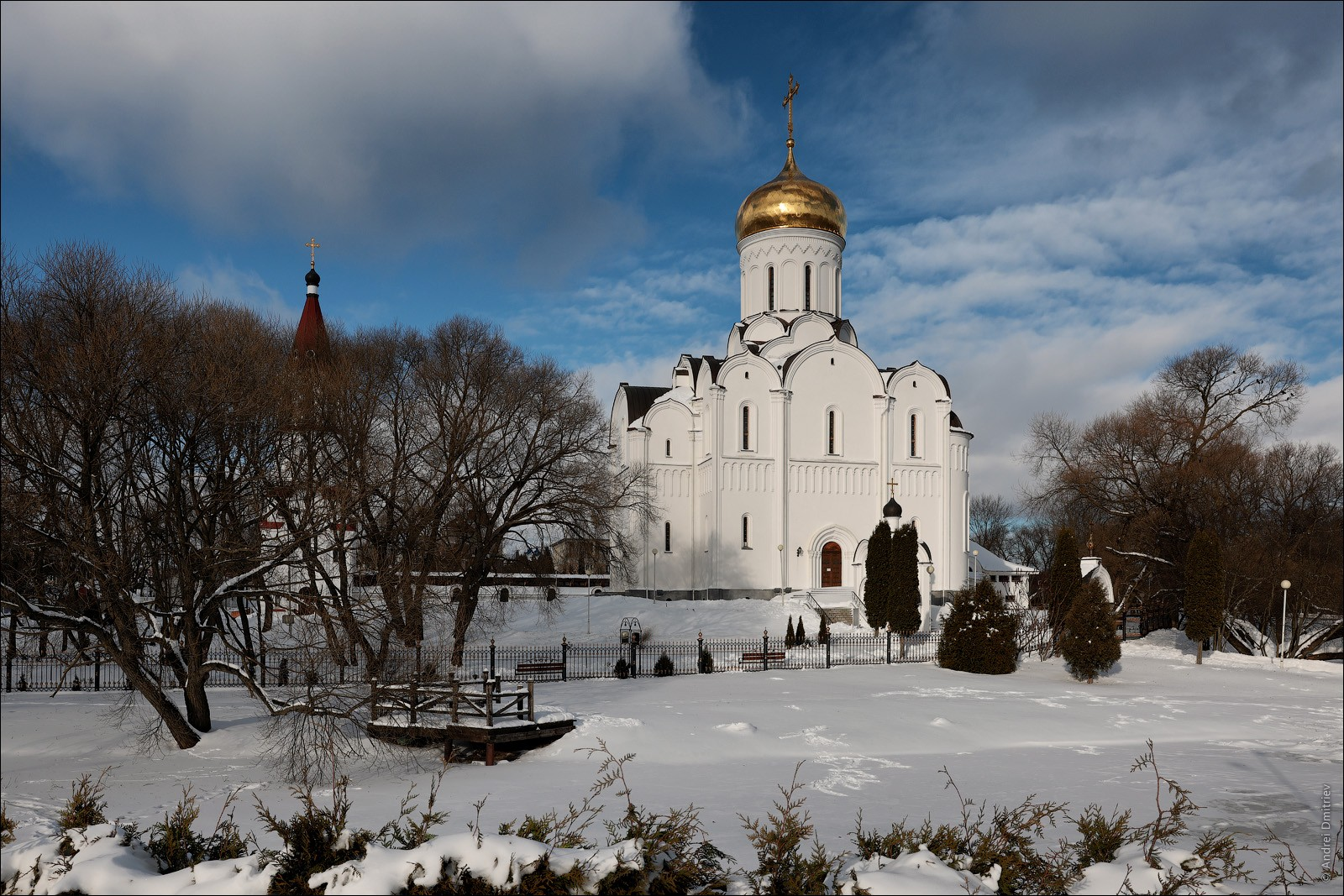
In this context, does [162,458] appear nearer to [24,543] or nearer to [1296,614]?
[24,543]

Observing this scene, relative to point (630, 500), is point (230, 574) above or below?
below

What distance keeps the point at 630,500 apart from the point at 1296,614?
20024 mm

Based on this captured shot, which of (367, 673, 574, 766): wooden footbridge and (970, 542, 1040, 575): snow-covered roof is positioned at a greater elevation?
(970, 542, 1040, 575): snow-covered roof

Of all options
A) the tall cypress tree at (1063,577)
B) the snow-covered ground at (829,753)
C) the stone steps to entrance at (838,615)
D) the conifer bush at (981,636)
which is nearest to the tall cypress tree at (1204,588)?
the tall cypress tree at (1063,577)

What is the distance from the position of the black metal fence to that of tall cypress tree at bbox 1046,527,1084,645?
10.8ft

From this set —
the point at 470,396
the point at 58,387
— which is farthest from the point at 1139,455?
the point at 58,387

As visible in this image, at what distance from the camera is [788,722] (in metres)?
14.8

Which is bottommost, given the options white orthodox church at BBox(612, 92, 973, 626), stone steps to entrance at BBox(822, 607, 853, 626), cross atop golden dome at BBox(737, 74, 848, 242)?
stone steps to entrance at BBox(822, 607, 853, 626)

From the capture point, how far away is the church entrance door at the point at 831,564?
1407 inches

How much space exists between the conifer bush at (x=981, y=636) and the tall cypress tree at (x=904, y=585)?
4266mm

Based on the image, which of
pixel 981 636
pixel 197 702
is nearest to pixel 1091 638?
→ pixel 981 636

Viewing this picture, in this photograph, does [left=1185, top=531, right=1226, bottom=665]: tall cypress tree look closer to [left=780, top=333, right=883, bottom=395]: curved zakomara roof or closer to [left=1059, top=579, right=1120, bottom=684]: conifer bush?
[left=1059, top=579, right=1120, bottom=684]: conifer bush

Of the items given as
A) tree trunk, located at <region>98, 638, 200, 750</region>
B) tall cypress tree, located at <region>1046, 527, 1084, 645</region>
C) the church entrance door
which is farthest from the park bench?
the church entrance door

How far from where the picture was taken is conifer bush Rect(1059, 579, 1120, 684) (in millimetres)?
20562
